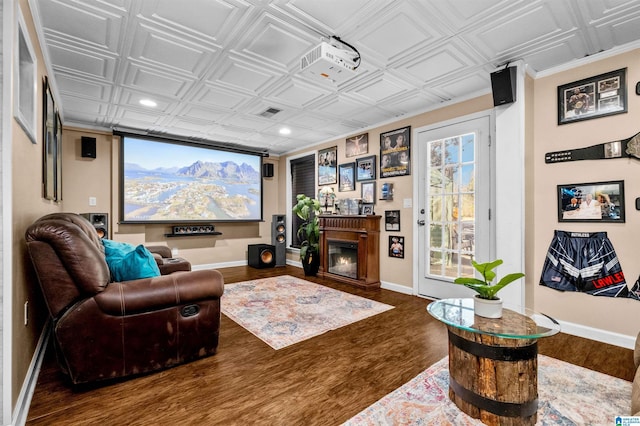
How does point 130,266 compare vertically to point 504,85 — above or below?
below

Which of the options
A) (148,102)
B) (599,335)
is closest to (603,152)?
(599,335)

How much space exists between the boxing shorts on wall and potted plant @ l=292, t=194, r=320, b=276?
339 centimetres

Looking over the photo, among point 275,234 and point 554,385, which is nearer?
point 554,385

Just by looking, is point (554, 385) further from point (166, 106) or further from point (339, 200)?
point (166, 106)

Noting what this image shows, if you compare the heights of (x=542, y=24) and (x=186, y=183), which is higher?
(x=542, y=24)

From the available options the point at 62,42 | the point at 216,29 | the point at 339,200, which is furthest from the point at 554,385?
the point at 62,42

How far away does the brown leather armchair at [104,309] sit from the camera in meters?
1.79

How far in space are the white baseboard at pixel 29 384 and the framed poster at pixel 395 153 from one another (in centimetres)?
419

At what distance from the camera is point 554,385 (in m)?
1.95

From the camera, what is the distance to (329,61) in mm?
2318

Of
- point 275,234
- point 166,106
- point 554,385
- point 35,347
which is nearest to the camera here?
point 554,385

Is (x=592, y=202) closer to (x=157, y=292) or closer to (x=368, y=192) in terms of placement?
(x=368, y=192)

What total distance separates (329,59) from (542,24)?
1630 millimetres

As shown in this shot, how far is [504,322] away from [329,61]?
2.10 meters
